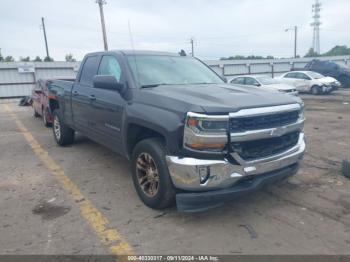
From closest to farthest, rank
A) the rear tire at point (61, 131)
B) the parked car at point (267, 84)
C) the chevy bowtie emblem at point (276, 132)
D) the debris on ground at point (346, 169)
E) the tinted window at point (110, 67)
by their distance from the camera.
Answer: the chevy bowtie emblem at point (276, 132) → the tinted window at point (110, 67) → the debris on ground at point (346, 169) → the rear tire at point (61, 131) → the parked car at point (267, 84)

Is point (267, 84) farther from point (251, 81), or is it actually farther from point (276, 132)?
point (276, 132)

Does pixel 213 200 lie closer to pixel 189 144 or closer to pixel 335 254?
pixel 189 144

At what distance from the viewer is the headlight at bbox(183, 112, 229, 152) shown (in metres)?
3.32

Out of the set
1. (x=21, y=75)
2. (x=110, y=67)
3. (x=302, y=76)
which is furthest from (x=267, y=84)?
(x=21, y=75)

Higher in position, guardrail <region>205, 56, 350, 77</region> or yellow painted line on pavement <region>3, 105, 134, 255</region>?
guardrail <region>205, 56, 350, 77</region>

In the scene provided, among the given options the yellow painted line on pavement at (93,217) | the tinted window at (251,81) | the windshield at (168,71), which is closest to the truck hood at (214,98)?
the windshield at (168,71)

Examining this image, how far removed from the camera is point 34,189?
4859mm

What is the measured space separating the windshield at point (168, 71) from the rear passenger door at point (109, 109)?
0.84 ft

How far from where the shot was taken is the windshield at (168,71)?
14.8 ft

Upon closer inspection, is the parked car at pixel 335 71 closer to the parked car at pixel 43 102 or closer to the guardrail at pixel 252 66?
the guardrail at pixel 252 66

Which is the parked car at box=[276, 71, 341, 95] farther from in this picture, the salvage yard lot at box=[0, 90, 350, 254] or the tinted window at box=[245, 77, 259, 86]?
the salvage yard lot at box=[0, 90, 350, 254]

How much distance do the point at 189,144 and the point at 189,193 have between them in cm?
51

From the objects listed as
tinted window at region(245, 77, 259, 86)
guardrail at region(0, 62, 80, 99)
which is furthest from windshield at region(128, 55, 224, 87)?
guardrail at region(0, 62, 80, 99)

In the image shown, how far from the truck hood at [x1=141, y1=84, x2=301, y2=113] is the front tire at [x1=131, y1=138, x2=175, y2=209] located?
526 mm
